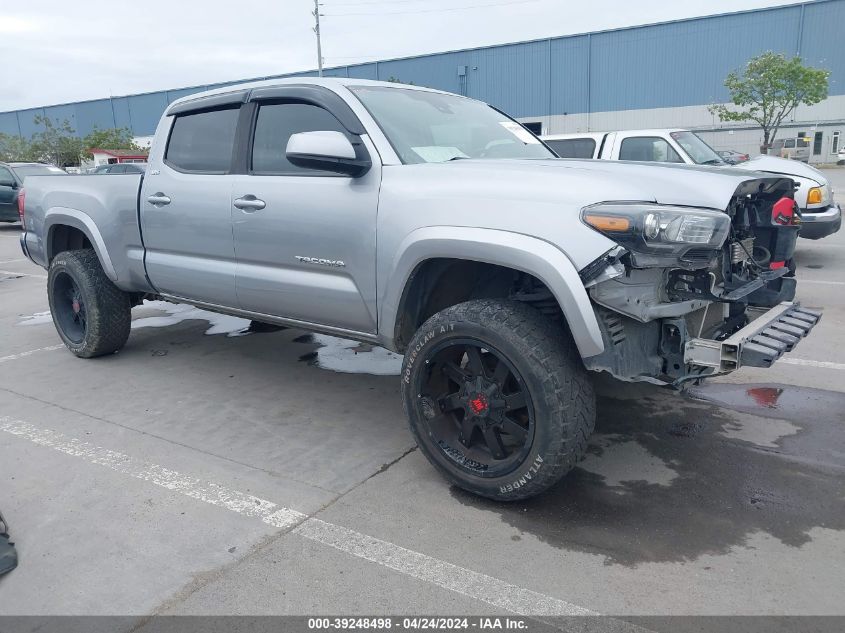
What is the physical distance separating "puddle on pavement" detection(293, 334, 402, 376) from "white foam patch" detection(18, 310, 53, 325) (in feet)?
10.2

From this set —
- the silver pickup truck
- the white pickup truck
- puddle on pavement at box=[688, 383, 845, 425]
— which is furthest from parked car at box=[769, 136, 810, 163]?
the silver pickup truck

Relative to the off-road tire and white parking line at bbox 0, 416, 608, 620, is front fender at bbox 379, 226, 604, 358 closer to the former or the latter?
white parking line at bbox 0, 416, 608, 620

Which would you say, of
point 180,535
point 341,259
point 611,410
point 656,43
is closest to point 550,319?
point 341,259

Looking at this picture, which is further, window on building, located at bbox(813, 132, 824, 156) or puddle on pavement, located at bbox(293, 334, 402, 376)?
window on building, located at bbox(813, 132, 824, 156)

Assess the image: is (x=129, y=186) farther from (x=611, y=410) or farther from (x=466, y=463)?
(x=611, y=410)

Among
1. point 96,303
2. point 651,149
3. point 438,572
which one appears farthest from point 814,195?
point 96,303

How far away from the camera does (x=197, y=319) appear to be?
7242mm

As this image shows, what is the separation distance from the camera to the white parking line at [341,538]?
8.35ft

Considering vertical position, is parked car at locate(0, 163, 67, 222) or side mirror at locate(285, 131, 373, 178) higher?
side mirror at locate(285, 131, 373, 178)

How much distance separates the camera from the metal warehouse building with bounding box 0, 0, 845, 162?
42500 mm

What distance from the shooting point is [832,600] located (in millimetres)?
2494

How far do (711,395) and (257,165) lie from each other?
3.27 m

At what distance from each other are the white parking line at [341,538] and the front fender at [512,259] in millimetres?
978

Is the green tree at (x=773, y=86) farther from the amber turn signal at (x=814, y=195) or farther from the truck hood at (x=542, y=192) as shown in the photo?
the truck hood at (x=542, y=192)
